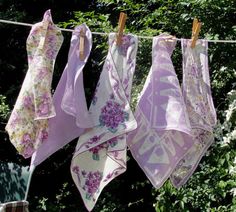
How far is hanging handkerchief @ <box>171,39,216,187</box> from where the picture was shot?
166 cm

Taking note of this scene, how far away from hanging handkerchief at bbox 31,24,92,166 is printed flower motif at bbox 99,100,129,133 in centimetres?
5

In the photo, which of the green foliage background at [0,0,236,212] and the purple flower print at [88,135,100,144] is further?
the green foliage background at [0,0,236,212]

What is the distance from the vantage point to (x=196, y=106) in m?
1.66

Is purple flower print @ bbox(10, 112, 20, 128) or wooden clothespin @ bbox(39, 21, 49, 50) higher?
wooden clothespin @ bbox(39, 21, 49, 50)

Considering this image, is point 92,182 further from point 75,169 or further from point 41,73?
point 41,73

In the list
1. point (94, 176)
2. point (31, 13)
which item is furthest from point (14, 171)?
point (31, 13)

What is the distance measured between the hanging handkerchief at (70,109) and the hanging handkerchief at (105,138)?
0.14ft

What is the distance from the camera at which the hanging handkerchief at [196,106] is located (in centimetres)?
166

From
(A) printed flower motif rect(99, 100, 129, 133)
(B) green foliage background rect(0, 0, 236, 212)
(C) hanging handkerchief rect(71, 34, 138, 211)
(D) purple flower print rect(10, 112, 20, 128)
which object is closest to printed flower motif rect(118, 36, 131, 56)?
(C) hanging handkerchief rect(71, 34, 138, 211)

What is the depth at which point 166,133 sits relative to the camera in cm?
164

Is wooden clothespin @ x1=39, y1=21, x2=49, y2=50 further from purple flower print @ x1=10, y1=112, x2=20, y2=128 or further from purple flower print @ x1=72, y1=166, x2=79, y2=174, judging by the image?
purple flower print @ x1=72, y1=166, x2=79, y2=174

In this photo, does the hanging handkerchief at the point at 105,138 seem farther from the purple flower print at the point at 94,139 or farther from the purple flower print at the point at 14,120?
the purple flower print at the point at 14,120

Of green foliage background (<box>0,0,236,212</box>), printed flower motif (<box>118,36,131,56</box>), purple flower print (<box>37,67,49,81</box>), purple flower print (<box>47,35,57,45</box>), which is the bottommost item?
green foliage background (<box>0,0,236,212</box>)

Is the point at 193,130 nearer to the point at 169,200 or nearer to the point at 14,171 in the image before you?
the point at 14,171
